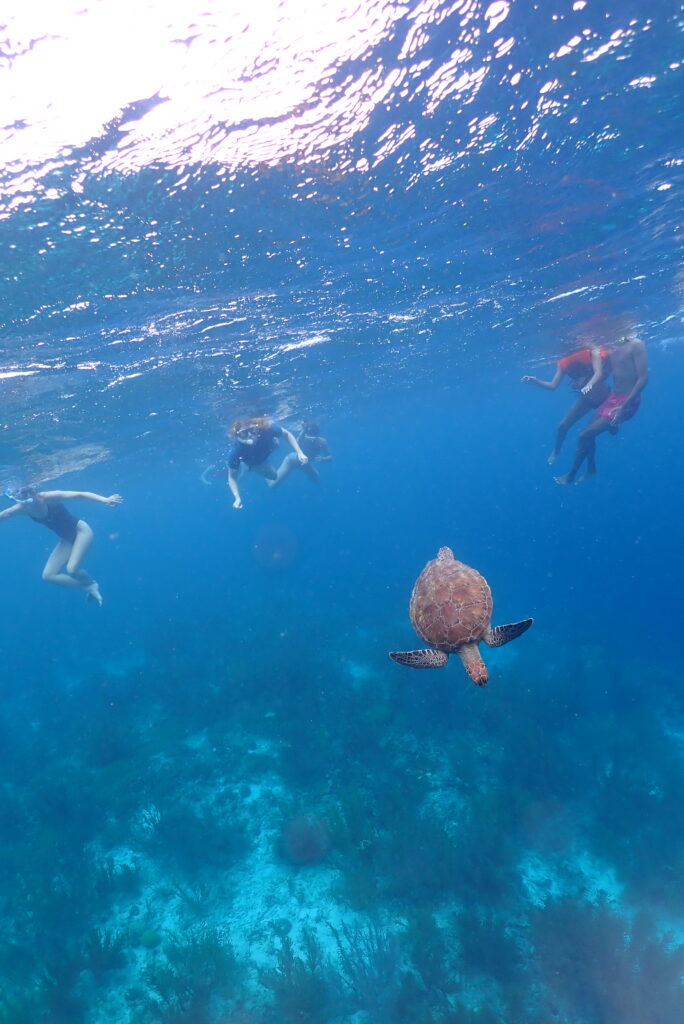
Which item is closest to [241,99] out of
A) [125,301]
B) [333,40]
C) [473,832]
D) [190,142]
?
[190,142]

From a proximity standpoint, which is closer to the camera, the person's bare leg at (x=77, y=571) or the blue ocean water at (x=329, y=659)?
the blue ocean water at (x=329, y=659)

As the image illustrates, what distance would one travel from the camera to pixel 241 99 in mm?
7312

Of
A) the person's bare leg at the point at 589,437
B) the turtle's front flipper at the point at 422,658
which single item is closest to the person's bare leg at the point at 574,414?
the person's bare leg at the point at 589,437

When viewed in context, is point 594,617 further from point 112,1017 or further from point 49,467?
point 49,467

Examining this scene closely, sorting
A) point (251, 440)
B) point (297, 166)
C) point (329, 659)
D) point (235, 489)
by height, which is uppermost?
point (297, 166)

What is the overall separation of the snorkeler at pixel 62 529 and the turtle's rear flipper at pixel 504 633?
1014 cm

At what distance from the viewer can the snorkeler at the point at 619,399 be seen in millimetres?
14383

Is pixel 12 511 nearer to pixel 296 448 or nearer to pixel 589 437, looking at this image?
pixel 296 448

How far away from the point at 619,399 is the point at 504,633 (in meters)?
12.9

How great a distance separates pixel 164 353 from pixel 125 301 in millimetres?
4425

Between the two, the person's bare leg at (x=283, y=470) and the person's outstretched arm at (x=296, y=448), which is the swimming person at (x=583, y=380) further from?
the person's bare leg at (x=283, y=470)

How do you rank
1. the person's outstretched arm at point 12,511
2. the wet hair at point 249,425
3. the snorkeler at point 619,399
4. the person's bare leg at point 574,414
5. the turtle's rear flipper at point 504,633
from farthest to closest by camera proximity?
the person's bare leg at point 574,414 → the snorkeler at point 619,399 → the wet hair at point 249,425 → the person's outstretched arm at point 12,511 → the turtle's rear flipper at point 504,633

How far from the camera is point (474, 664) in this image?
5.12 m

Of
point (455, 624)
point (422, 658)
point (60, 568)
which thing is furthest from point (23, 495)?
point (455, 624)
